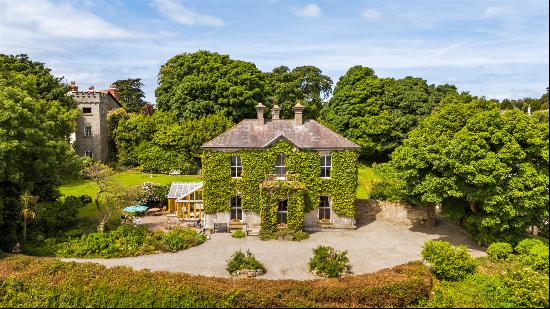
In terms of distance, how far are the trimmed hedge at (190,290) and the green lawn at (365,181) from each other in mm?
15862

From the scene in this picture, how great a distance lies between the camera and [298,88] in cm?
5619

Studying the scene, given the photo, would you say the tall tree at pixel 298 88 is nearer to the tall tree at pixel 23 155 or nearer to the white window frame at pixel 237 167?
the white window frame at pixel 237 167

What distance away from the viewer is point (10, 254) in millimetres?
20422

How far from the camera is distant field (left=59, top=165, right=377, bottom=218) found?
1401 inches

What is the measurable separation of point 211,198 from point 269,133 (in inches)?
248

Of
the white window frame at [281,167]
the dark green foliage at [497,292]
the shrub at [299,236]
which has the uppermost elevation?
the white window frame at [281,167]

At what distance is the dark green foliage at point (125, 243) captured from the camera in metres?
21.8

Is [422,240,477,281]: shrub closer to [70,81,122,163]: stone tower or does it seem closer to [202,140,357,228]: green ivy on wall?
[202,140,357,228]: green ivy on wall

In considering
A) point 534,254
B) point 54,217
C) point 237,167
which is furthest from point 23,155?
point 534,254

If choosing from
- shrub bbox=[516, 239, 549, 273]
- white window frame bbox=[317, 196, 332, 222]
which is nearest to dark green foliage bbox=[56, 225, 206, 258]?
white window frame bbox=[317, 196, 332, 222]

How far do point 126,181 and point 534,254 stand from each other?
34586 mm

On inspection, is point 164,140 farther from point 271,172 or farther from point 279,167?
point 279,167

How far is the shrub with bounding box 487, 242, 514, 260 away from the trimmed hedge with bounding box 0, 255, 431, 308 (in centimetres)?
605

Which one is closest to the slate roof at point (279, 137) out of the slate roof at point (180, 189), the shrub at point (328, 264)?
the slate roof at point (180, 189)
